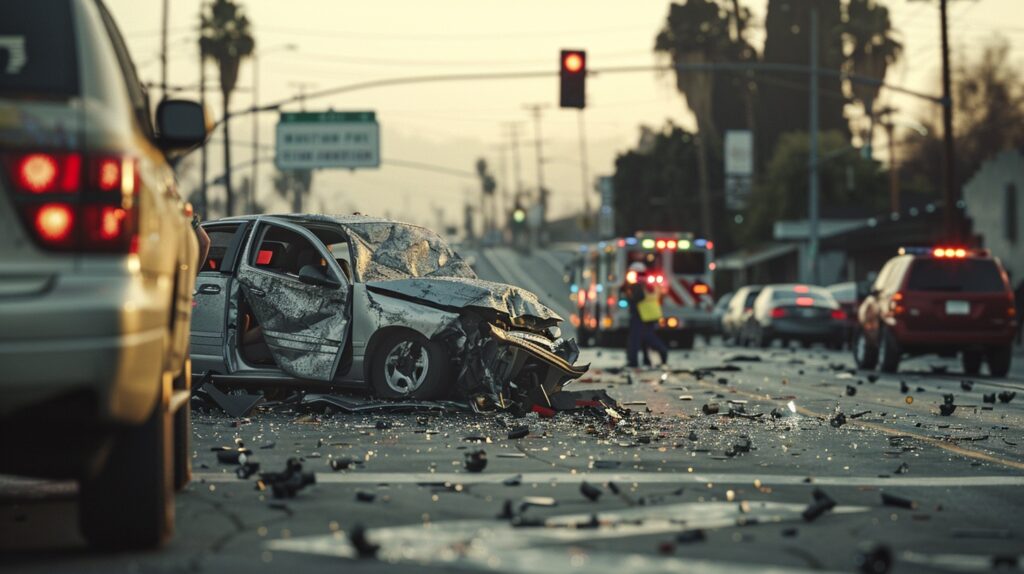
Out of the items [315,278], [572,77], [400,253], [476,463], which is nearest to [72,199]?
[476,463]

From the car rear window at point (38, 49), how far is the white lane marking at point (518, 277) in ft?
224

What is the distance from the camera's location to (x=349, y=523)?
23.8 ft

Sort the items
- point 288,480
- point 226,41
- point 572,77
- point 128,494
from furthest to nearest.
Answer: point 226,41 < point 572,77 < point 288,480 < point 128,494

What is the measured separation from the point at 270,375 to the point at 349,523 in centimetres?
696

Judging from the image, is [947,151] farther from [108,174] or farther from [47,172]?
[47,172]

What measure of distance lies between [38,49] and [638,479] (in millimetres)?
4441

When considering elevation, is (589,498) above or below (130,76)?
below

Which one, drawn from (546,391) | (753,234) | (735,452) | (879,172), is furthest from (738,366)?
(879,172)

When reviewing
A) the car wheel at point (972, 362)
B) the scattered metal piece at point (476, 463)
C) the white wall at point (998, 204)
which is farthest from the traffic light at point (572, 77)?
the scattered metal piece at point (476, 463)

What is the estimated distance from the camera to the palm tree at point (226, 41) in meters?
70.2

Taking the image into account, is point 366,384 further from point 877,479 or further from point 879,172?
point 879,172

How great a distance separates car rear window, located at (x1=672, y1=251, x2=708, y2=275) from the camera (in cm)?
3822

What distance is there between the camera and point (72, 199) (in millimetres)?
5543

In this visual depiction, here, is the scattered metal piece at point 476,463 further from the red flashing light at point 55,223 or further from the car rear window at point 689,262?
the car rear window at point 689,262
